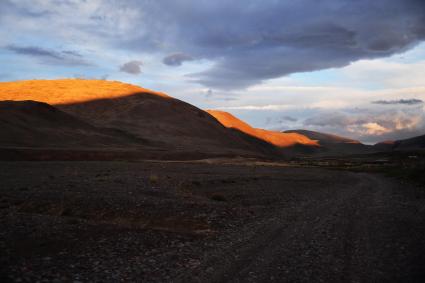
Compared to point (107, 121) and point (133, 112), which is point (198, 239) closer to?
point (107, 121)

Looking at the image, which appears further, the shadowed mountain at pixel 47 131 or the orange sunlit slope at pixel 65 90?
the orange sunlit slope at pixel 65 90

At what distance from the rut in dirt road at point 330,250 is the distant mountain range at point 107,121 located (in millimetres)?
64319

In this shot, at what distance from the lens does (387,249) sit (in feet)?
37.1

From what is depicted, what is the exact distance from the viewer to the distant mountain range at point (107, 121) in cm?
8450

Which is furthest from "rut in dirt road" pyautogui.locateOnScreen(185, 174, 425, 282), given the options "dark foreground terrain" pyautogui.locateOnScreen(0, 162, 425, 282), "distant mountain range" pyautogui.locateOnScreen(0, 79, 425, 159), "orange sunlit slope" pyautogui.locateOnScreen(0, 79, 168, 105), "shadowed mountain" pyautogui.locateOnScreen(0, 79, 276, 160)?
"orange sunlit slope" pyautogui.locateOnScreen(0, 79, 168, 105)

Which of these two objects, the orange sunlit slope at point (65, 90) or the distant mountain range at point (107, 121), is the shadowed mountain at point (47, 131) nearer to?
the distant mountain range at point (107, 121)

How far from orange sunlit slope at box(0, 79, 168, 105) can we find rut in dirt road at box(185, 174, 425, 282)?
133550mm

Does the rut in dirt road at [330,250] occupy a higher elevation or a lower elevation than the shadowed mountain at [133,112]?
lower

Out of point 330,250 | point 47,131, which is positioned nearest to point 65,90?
point 47,131

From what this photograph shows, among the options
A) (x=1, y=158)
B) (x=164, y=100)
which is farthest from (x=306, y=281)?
(x=164, y=100)

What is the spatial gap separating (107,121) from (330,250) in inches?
4745

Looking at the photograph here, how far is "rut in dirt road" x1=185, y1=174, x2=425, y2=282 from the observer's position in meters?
9.02

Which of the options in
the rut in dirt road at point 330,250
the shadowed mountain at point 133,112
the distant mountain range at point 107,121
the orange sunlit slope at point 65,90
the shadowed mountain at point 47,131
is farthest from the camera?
the orange sunlit slope at point 65,90

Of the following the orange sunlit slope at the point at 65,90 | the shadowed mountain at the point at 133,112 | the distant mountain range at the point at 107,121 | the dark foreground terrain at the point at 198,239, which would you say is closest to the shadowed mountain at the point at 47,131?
the distant mountain range at the point at 107,121
